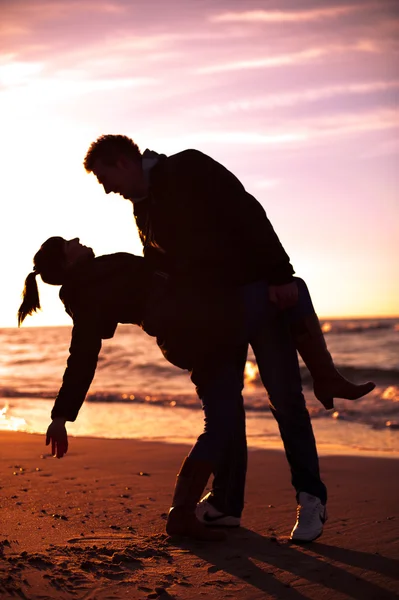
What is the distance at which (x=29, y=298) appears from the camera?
338cm

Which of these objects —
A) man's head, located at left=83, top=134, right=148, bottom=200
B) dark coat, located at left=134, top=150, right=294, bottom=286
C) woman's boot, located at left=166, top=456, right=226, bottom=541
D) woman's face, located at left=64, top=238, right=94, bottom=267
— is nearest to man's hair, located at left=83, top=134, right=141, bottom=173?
man's head, located at left=83, top=134, right=148, bottom=200

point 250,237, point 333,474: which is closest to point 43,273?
point 250,237

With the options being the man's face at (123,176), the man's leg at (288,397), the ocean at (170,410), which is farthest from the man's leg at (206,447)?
the ocean at (170,410)

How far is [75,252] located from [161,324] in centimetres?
49

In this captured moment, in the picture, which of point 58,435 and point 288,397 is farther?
point 288,397

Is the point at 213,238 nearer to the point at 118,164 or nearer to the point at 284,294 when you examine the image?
the point at 284,294

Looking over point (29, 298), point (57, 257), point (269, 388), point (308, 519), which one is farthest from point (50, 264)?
point (308, 519)

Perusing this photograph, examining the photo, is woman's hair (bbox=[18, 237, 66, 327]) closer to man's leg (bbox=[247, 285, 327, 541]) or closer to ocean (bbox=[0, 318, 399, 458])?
man's leg (bbox=[247, 285, 327, 541])

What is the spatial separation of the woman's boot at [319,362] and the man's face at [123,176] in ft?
3.03

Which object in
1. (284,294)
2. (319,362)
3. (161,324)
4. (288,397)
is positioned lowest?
(288,397)

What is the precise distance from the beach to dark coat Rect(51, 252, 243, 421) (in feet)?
2.12

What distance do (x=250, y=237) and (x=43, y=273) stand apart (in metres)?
0.91

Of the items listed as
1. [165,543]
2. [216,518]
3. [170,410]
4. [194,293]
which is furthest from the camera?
[170,410]

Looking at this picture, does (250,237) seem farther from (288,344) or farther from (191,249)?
(288,344)
